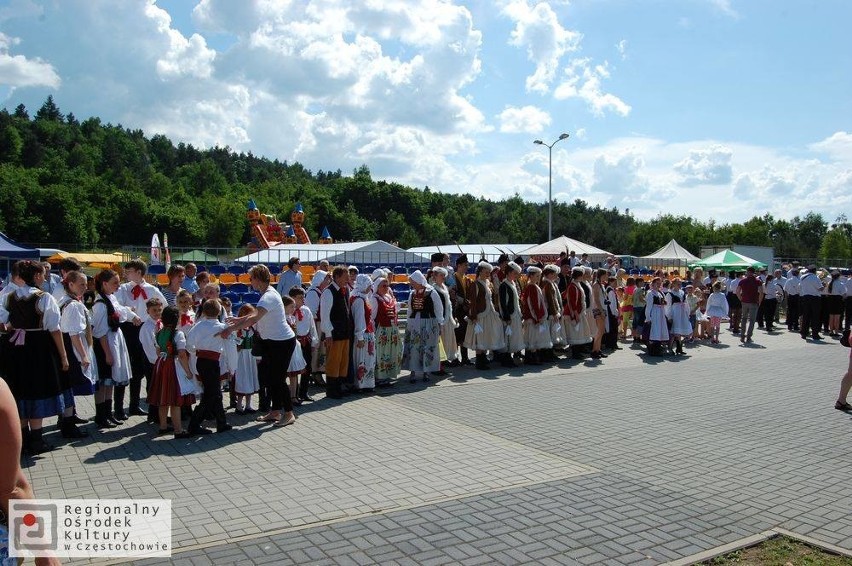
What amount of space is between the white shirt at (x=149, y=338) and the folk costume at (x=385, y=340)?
3.57m

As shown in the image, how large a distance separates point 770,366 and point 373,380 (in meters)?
8.34

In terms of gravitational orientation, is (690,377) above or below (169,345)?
below

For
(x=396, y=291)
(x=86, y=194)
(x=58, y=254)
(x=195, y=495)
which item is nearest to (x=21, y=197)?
(x=86, y=194)

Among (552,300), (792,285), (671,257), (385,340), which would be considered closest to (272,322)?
(385,340)

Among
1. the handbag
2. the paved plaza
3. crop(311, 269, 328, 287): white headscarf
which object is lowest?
the paved plaza

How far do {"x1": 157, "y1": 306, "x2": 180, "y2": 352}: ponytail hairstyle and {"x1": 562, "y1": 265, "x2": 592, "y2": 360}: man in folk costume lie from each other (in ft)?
28.7

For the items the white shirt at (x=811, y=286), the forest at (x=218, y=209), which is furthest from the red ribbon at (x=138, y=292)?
the forest at (x=218, y=209)

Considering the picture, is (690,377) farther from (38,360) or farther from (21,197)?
(21,197)

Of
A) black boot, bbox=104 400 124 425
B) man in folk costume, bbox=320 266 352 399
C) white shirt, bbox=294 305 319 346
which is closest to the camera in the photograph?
black boot, bbox=104 400 124 425

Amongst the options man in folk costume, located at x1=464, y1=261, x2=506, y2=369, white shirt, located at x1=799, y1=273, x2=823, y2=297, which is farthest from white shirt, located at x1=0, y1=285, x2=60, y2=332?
white shirt, located at x1=799, y1=273, x2=823, y2=297

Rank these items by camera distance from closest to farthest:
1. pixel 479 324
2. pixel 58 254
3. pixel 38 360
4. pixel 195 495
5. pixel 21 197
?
1. pixel 195 495
2. pixel 38 360
3. pixel 479 324
4. pixel 58 254
5. pixel 21 197

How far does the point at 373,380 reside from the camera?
10.5 metres

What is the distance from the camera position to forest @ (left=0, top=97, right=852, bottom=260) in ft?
210

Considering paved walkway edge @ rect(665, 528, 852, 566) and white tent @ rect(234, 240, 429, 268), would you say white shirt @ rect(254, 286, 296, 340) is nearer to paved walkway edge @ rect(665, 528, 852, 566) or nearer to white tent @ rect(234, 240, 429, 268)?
paved walkway edge @ rect(665, 528, 852, 566)
